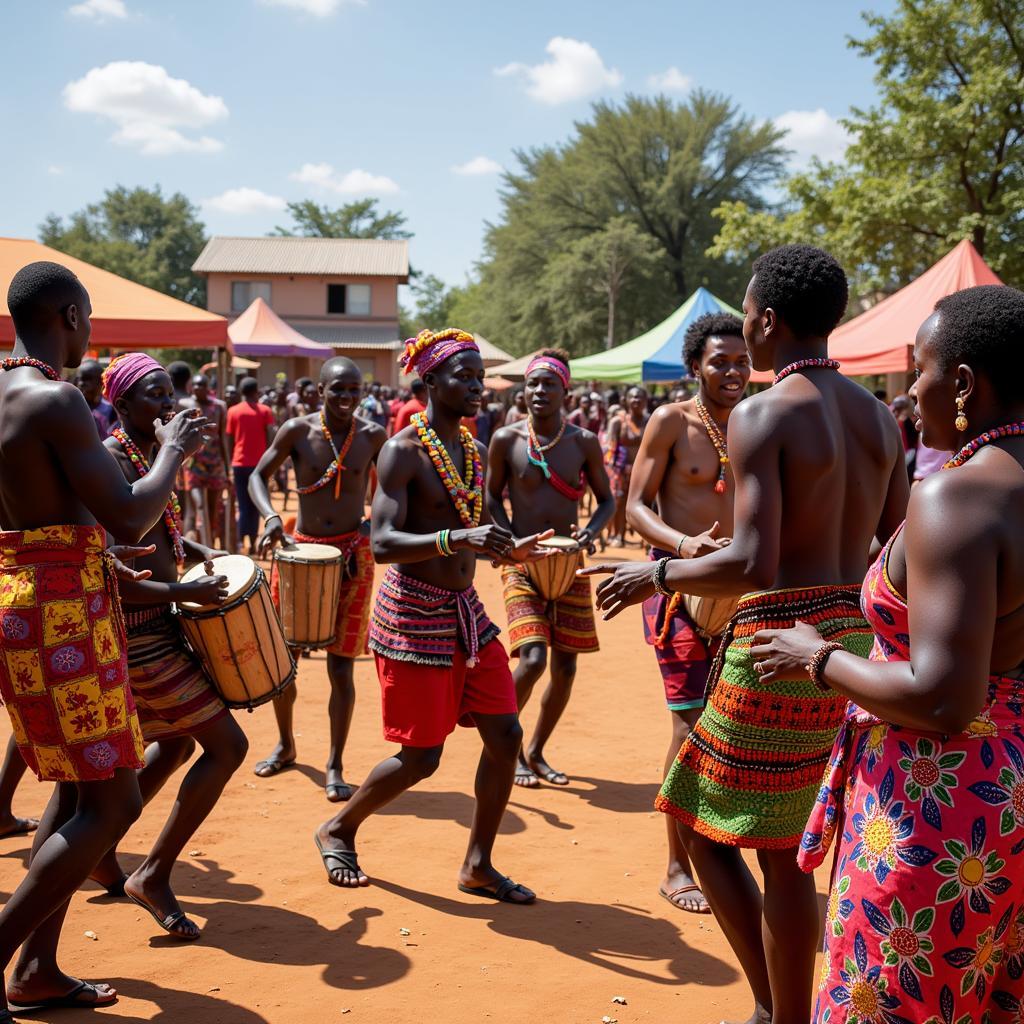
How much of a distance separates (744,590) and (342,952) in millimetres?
2328

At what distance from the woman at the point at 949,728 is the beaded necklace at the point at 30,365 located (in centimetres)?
259

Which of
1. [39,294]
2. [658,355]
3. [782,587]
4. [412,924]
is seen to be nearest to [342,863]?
[412,924]

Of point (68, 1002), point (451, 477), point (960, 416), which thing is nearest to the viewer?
point (960, 416)

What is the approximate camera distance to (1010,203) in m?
24.6

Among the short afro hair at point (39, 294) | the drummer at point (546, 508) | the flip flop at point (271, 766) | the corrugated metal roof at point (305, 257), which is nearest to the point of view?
the short afro hair at point (39, 294)

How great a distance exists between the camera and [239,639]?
4.30 meters

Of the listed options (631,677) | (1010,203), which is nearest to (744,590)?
(631,677)

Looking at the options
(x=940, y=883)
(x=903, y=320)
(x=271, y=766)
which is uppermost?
(x=903, y=320)

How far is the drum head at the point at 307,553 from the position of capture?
588cm

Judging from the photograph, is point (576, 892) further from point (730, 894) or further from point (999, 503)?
point (999, 503)

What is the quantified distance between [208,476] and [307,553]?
763cm

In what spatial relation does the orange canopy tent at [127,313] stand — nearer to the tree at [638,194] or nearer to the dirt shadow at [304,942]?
the dirt shadow at [304,942]

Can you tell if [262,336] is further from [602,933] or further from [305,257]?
[305,257]

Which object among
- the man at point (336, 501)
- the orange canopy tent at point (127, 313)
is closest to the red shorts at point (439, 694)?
the man at point (336, 501)
